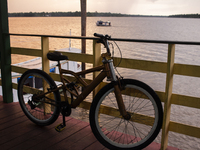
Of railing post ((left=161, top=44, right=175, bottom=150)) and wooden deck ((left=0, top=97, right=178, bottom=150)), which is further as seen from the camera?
wooden deck ((left=0, top=97, right=178, bottom=150))

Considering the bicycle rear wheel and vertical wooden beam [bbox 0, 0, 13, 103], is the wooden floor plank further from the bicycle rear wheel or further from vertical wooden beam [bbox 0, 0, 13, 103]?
vertical wooden beam [bbox 0, 0, 13, 103]

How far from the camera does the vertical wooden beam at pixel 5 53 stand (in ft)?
9.86

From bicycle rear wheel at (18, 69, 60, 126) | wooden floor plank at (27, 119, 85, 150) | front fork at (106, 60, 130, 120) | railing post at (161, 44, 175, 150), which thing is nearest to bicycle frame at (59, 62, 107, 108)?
front fork at (106, 60, 130, 120)

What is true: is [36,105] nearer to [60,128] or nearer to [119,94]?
[60,128]

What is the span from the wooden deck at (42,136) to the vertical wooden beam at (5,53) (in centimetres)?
51

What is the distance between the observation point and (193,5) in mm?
46062

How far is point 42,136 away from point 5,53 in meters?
1.40

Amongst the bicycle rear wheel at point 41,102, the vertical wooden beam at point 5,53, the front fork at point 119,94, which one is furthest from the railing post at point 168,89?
the vertical wooden beam at point 5,53

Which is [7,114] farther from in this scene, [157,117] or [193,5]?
[193,5]

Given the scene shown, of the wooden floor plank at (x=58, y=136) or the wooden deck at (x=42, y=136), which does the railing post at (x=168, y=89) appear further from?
the wooden floor plank at (x=58, y=136)

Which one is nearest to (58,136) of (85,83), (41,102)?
(41,102)

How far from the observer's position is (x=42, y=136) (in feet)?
7.67

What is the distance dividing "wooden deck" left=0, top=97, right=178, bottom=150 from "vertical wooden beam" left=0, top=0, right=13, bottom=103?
507mm

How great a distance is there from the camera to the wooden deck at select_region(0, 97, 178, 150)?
214 cm
